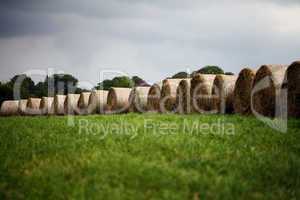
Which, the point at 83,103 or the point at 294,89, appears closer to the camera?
the point at 294,89

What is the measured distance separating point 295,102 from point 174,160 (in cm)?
784

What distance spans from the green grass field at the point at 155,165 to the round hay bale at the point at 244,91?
5267 mm

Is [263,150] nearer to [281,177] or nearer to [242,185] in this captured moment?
[281,177]

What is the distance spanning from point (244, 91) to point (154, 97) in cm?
656

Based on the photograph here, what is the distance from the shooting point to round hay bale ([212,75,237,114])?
17312 millimetres

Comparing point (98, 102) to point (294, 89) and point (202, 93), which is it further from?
point (294, 89)

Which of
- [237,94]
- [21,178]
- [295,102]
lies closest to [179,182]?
[21,178]

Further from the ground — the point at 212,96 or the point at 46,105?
the point at 212,96

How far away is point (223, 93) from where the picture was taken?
1741 centimetres

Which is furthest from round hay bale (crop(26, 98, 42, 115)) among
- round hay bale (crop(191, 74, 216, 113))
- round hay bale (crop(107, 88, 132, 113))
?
round hay bale (crop(191, 74, 216, 113))

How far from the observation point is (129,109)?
23.6 meters

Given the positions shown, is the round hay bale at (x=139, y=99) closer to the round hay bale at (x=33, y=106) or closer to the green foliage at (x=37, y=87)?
the round hay bale at (x=33, y=106)

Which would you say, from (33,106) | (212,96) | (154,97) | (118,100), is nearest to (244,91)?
(212,96)

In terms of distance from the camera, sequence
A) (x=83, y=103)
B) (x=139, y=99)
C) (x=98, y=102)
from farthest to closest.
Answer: (x=83, y=103), (x=98, y=102), (x=139, y=99)
